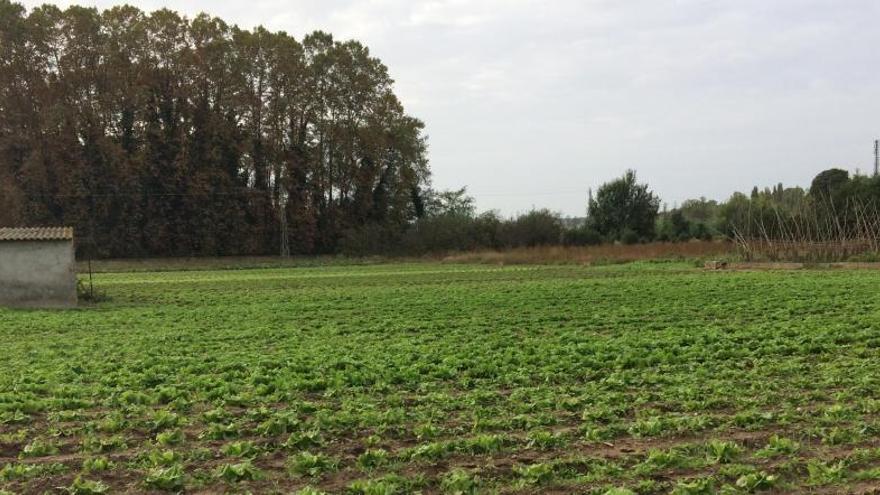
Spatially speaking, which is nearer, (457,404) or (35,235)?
(457,404)

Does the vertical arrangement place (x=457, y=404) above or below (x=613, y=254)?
below

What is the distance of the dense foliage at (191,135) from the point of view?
5691 centimetres

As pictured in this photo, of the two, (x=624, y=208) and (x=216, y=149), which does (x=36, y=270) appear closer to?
(x=216, y=149)

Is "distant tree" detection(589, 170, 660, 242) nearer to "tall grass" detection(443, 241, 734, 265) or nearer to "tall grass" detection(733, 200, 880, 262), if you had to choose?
"tall grass" detection(443, 241, 734, 265)

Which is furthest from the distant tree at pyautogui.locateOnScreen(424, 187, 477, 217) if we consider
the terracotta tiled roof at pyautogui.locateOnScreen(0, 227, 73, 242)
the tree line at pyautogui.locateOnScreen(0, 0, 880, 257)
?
the terracotta tiled roof at pyautogui.locateOnScreen(0, 227, 73, 242)

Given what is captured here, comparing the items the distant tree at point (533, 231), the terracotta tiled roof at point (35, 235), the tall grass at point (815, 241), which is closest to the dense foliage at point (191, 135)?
the distant tree at point (533, 231)

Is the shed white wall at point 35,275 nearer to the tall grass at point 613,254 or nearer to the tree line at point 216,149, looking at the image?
the tall grass at point 613,254

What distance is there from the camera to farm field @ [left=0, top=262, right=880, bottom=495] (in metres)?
5.76

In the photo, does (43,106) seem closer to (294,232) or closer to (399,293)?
(294,232)

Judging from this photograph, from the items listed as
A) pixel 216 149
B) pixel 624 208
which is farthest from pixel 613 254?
pixel 216 149

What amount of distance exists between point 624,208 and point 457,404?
6852 cm

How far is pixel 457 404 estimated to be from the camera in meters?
8.11

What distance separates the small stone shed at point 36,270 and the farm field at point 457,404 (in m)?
6.48

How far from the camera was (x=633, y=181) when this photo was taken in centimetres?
7512
